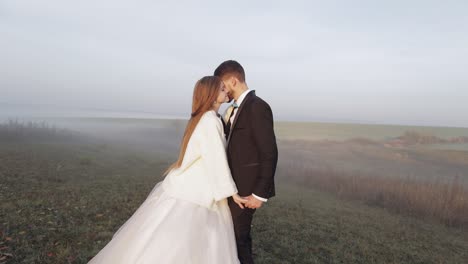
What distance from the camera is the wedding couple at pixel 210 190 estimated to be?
266cm

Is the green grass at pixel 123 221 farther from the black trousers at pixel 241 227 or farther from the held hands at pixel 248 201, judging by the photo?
the held hands at pixel 248 201

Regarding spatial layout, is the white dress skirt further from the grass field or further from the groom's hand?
the grass field

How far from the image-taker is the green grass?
5090mm

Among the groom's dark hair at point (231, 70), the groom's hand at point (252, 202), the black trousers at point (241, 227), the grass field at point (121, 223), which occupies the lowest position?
the grass field at point (121, 223)

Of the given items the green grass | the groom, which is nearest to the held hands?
the groom

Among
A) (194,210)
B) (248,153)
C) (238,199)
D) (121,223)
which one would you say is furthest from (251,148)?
(121,223)

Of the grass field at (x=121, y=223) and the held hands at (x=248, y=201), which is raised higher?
the held hands at (x=248, y=201)

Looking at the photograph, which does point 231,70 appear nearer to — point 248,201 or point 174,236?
point 248,201

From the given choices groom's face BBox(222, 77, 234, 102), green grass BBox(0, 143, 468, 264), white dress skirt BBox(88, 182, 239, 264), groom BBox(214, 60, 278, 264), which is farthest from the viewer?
green grass BBox(0, 143, 468, 264)

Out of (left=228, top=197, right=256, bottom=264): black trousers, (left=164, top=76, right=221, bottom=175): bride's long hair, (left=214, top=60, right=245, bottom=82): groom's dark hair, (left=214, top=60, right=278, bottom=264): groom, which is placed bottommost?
(left=228, top=197, right=256, bottom=264): black trousers

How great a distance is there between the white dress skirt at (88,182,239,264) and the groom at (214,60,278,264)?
226 millimetres

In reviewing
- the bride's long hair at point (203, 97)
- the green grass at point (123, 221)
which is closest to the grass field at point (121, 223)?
the green grass at point (123, 221)

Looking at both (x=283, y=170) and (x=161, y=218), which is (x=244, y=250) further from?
(x=283, y=170)

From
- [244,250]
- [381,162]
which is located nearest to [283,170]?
[381,162]
